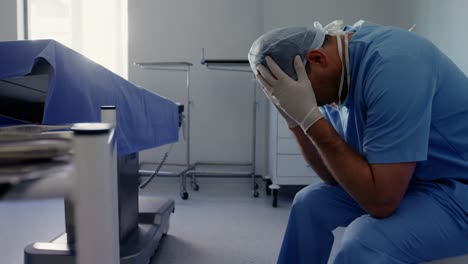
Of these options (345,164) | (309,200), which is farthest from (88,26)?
(345,164)

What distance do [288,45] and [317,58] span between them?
8 cm

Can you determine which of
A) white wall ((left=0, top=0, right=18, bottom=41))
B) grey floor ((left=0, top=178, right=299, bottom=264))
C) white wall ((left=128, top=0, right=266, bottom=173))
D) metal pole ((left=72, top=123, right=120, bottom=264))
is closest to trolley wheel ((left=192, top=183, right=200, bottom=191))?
grey floor ((left=0, top=178, right=299, bottom=264))

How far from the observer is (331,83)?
888mm

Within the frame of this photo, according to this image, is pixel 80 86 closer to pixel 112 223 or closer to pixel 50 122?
pixel 50 122

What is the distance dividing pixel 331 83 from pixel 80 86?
Result: 1.90 feet

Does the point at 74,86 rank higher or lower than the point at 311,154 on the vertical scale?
higher

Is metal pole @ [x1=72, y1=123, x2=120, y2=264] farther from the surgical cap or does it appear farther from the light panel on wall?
the light panel on wall

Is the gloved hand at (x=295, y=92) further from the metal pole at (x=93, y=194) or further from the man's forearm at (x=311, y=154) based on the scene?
the metal pole at (x=93, y=194)

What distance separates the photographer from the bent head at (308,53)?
0.87 meters

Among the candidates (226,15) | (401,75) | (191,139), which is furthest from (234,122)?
(401,75)

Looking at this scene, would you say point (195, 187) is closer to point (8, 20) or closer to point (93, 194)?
point (8, 20)

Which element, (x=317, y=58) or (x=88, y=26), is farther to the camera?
(x=88, y=26)

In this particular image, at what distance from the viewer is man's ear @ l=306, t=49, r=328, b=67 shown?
0.86 metres

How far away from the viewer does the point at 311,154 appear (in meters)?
1.05
